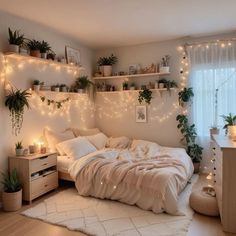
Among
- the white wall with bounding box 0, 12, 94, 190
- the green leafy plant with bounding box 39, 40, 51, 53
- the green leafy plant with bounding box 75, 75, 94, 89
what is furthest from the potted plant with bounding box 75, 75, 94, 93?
the green leafy plant with bounding box 39, 40, 51, 53

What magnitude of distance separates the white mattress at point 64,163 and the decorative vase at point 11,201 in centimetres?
80

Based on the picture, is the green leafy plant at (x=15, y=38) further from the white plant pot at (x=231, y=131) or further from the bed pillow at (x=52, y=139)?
the white plant pot at (x=231, y=131)

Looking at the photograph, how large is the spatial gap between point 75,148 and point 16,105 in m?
1.18

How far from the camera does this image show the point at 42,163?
340 centimetres

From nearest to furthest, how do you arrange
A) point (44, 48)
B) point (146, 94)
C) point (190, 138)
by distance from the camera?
point (44, 48)
point (190, 138)
point (146, 94)

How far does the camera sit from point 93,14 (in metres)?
3.34

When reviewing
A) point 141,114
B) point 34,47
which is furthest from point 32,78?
point 141,114

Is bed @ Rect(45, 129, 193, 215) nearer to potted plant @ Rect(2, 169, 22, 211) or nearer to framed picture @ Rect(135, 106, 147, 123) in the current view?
potted plant @ Rect(2, 169, 22, 211)

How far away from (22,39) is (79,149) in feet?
6.22

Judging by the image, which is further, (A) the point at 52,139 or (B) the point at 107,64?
(B) the point at 107,64

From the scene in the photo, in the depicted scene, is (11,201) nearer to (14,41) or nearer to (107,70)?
(14,41)

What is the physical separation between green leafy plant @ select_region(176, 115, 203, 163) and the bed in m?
0.39

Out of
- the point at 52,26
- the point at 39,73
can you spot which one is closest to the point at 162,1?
the point at 52,26

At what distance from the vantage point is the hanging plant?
3.15 meters
